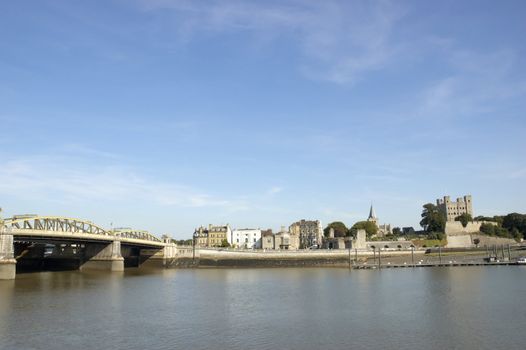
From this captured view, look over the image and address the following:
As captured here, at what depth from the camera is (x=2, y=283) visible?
2143 inches

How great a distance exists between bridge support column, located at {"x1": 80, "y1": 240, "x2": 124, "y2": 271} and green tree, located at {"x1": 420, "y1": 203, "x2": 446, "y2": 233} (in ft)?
297

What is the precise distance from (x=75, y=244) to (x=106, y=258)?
28.1 ft

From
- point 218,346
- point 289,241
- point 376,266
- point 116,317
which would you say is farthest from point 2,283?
point 289,241

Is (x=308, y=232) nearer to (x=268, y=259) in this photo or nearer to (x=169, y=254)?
(x=268, y=259)

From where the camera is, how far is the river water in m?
27.4

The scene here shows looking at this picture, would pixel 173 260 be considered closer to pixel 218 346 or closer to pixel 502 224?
pixel 218 346

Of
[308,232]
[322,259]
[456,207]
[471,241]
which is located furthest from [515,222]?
[322,259]

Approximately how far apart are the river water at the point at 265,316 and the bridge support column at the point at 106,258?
25.6m

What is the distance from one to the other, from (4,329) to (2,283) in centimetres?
2787

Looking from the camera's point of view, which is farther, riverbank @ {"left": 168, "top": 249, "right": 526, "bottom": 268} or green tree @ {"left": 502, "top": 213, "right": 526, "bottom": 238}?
green tree @ {"left": 502, "top": 213, "right": 526, "bottom": 238}

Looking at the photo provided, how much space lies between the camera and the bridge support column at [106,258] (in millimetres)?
81750

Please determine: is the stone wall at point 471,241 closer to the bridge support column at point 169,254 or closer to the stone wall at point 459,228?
the stone wall at point 459,228

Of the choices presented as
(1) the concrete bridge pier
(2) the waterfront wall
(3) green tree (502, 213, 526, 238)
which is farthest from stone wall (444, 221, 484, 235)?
(1) the concrete bridge pier

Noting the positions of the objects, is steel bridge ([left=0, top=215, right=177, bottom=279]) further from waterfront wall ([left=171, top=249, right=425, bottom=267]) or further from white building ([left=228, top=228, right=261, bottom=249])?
white building ([left=228, top=228, right=261, bottom=249])
